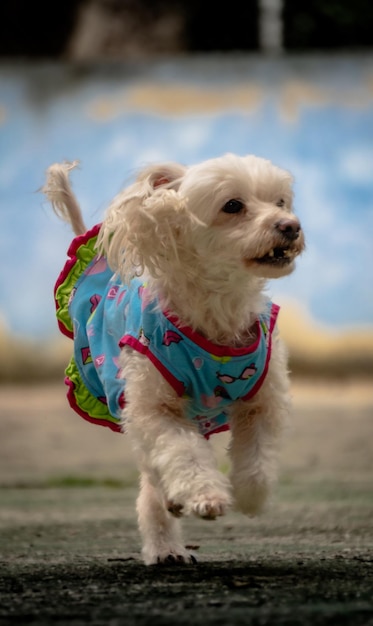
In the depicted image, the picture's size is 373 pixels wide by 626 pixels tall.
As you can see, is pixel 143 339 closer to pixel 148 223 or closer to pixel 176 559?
pixel 148 223

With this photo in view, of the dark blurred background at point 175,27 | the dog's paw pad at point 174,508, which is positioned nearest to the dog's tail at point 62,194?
the dog's paw pad at point 174,508

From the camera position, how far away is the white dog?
10.3 ft

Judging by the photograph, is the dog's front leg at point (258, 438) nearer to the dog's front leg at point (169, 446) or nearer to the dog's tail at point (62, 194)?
the dog's front leg at point (169, 446)

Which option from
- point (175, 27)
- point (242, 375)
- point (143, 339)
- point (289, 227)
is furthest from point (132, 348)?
point (175, 27)

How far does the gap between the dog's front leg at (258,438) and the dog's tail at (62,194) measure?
1.00m

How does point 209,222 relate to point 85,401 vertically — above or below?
above

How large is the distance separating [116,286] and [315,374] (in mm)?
5251

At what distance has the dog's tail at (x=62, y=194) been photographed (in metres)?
4.04

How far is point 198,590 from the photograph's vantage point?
2564mm

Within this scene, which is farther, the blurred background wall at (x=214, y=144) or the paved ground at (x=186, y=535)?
the blurred background wall at (x=214, y=144)

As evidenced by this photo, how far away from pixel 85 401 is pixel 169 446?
2.39 ft

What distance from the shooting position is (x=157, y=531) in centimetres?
360

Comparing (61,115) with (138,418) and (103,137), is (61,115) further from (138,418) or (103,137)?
(138,418)

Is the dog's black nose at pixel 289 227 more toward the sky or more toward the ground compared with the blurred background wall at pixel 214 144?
more toward the ground
